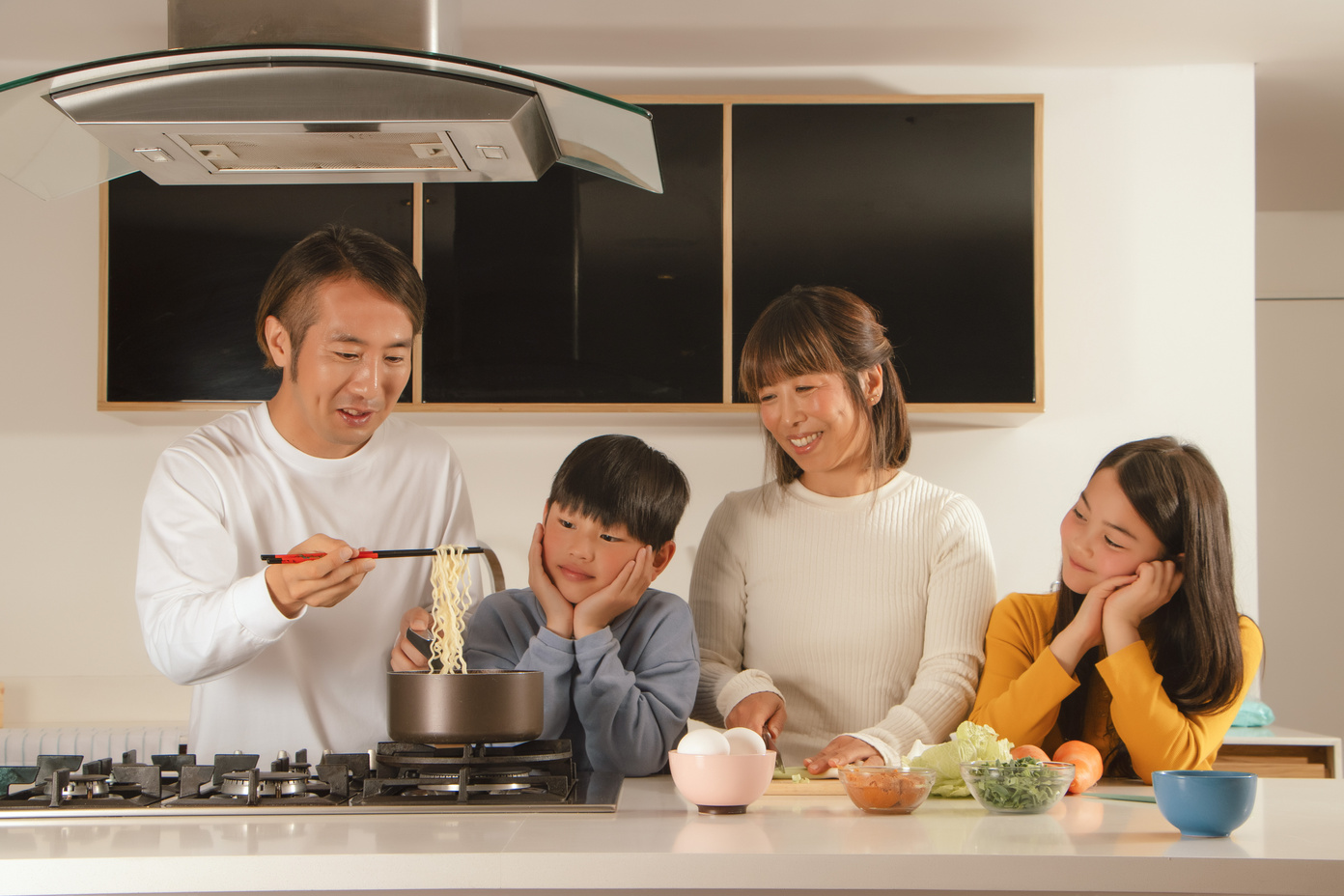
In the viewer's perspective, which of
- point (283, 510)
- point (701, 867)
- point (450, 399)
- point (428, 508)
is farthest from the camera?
point (450, 399)

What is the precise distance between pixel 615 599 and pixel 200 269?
1.92 m

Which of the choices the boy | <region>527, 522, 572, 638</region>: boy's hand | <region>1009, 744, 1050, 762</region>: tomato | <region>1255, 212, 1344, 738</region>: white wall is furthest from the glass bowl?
<region>1255, 212, 1344, 738</region>: white wall

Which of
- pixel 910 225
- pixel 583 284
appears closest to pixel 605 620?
pixel 583 284

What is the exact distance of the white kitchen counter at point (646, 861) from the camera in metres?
0.87

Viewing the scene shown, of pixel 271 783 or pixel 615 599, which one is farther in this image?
pixel 615 599

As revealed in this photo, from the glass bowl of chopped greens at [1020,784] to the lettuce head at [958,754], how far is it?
26 millimetres

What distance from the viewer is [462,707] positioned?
113 centimetres

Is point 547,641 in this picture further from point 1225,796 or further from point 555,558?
point 1225,796

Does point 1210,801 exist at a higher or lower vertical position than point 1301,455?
lower

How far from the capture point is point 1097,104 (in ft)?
9.86

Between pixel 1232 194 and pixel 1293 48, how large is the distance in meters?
0.40

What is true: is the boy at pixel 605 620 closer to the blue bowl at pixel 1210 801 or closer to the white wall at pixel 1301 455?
the blue bowl at pixel 1210 801

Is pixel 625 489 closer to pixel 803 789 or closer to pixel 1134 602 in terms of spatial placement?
pixel 803 789

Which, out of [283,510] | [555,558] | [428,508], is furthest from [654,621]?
[283,510]
